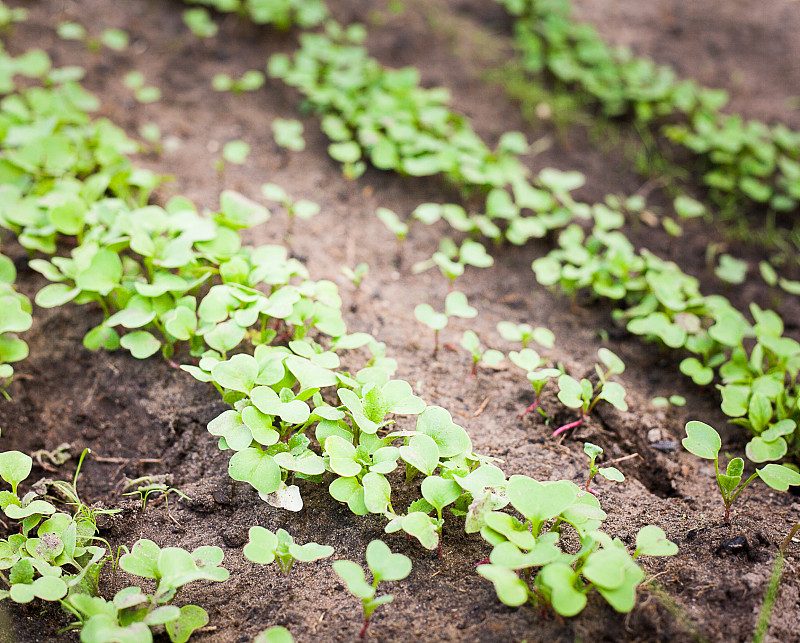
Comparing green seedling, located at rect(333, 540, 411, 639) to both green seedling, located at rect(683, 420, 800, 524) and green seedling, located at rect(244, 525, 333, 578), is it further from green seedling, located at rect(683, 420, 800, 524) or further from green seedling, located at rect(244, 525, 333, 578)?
green seedling, located at rect(683, 420, 800, 524)

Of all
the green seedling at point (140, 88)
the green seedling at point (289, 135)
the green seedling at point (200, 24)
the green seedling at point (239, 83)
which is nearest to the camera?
the green seedling at point (289, 135)

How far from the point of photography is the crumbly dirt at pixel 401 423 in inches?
54.1

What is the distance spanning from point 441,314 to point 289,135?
1.44 metres

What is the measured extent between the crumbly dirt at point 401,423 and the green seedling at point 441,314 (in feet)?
0.45

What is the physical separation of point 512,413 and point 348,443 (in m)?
0.65

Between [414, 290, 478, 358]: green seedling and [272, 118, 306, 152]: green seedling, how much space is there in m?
1.30

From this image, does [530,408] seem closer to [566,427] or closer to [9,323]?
[566,427]

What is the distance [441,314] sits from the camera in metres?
2.02

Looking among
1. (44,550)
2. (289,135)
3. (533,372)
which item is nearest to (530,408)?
(533,372)

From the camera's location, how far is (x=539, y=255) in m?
2.71

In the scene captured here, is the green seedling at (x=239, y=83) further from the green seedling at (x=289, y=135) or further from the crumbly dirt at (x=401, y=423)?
the green seedling at (x=289, y=135)

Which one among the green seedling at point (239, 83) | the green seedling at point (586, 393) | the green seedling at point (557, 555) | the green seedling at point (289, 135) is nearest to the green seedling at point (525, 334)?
the green seedling at point (586, 393)

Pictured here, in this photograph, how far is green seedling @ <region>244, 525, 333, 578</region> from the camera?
1.31 metres

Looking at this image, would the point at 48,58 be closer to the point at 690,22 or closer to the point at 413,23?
the point at 413,23
